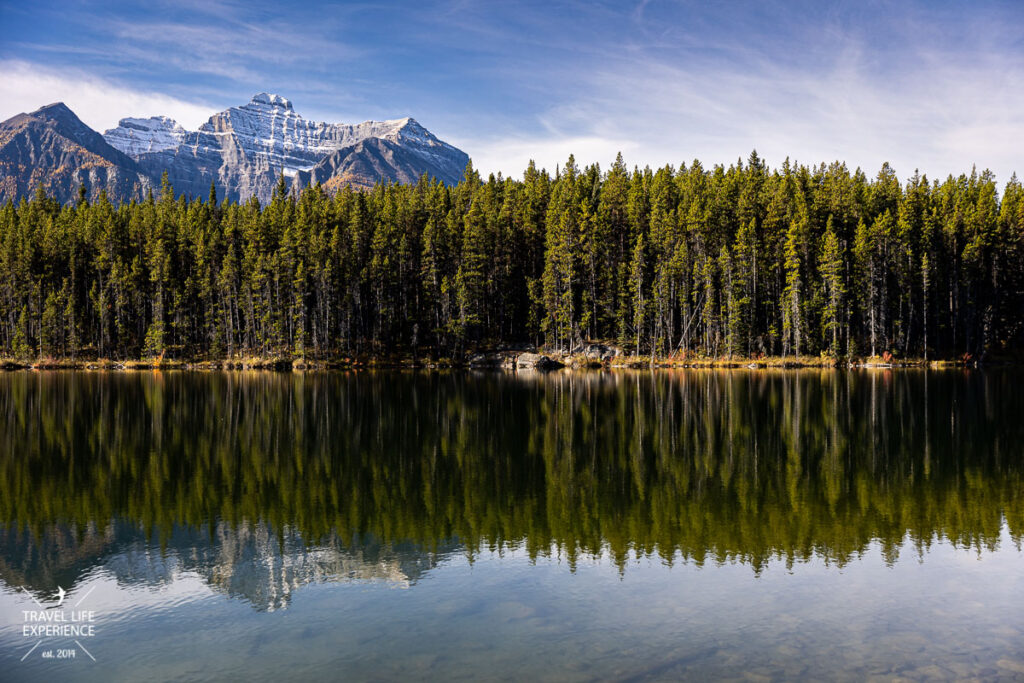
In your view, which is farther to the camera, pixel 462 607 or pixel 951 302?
pixel 951 302

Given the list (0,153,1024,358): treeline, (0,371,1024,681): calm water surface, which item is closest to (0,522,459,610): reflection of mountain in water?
(0,371,1024,681): calm water surface

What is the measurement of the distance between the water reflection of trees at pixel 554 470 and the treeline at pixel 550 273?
5448cm

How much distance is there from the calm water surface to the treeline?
69404 millimetres

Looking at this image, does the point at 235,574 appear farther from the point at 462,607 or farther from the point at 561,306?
the point at 561,306

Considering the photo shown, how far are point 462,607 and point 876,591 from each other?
27.4 ft

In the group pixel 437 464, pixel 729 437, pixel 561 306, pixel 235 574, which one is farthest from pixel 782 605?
pixel 561 306

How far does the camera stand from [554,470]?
26.3m

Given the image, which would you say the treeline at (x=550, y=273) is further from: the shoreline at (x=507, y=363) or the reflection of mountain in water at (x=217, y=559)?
the reflection of mountain in water at (x=217, y=559)

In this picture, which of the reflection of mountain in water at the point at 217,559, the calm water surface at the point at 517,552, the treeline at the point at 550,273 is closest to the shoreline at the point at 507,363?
the treeline at the point at 550,273

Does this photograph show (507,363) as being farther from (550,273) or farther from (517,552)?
(517,552)

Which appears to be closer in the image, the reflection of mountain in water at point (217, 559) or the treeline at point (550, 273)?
the reflection of mountain in water at point (217, 559)

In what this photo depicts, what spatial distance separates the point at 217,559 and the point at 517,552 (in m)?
7.09

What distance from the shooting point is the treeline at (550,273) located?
102 m

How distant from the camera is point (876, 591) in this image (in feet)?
47.1
